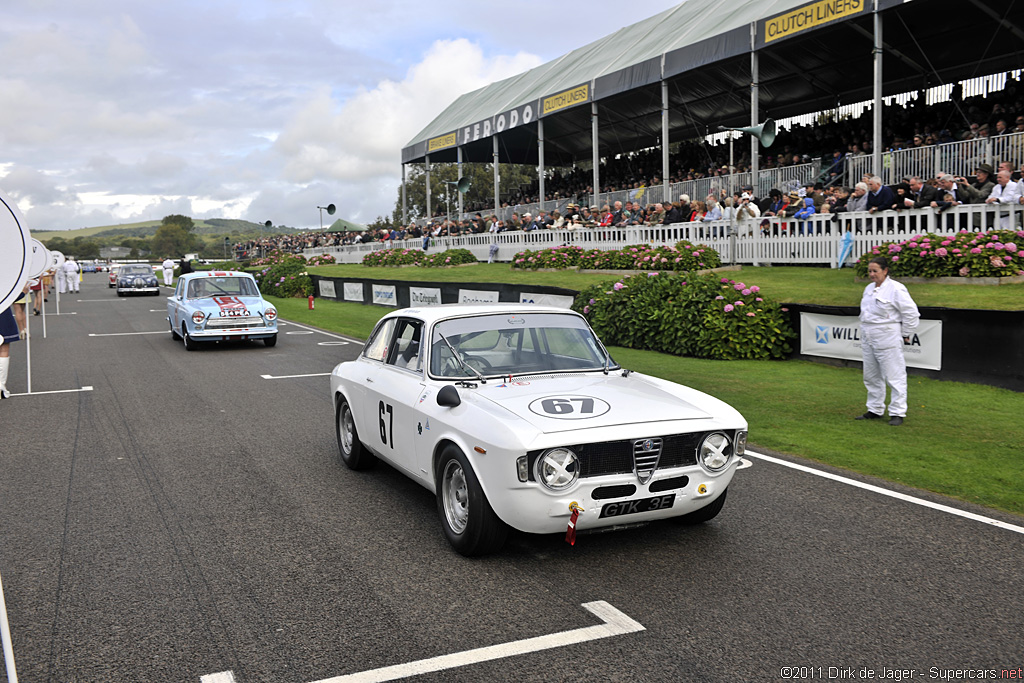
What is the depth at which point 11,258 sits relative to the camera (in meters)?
4.46

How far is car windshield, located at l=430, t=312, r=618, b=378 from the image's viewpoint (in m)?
5.91

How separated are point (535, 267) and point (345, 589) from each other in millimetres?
23391

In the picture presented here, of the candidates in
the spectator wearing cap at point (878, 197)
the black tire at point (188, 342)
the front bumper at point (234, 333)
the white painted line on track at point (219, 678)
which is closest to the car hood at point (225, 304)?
the front bumper at point (234, 333)

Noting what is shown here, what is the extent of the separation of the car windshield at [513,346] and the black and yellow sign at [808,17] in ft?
62.9

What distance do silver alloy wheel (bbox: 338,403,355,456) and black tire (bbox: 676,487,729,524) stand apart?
3.03m

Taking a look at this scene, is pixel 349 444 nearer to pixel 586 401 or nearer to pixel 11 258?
pixel 586 401

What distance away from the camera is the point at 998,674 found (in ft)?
11.5

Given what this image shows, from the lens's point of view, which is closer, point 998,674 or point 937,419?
point 998,674

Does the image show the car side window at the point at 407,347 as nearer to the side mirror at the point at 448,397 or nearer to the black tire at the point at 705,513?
the side mirror at the point at 448,397

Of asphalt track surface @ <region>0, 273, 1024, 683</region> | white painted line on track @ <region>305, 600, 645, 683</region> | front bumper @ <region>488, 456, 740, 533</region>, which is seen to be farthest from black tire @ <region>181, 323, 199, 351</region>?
white painted line on track @ <region>305, 600, 645, 683</region>

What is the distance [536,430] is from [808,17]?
22.2m

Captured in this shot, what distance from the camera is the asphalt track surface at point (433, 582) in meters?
3.71

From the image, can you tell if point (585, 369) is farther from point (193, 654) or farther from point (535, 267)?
point (535, 267)

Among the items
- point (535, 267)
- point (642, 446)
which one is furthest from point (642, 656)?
point (535, 267)
